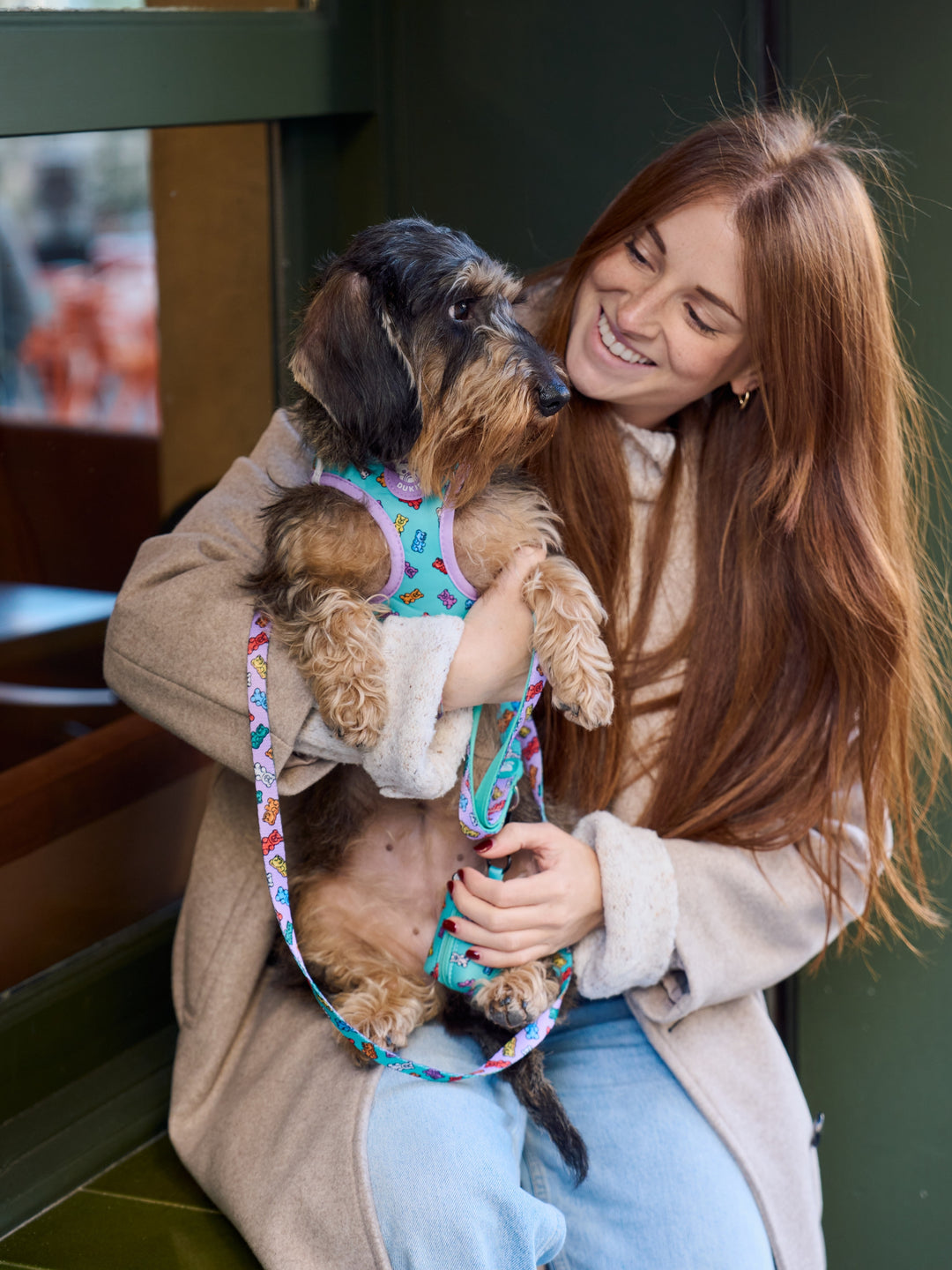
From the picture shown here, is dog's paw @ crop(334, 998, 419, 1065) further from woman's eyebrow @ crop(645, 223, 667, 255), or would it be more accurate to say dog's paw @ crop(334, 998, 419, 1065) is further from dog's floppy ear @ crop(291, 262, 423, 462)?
woman's eyebrow @ crop(645, 223, 667, 255)

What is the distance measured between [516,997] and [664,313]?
1.09 metres

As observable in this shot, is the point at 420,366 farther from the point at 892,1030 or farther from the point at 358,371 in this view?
the point at 892,1030

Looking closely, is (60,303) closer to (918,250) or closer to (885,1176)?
(918,250)

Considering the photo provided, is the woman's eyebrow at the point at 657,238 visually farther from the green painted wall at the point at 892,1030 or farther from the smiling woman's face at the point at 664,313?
the green painted wall at the point at 892,1030

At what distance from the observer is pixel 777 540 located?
1.99 m

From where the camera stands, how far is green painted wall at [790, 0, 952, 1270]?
2137 mm

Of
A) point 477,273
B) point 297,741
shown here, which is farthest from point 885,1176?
point 477,273

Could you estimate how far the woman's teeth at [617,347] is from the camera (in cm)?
193

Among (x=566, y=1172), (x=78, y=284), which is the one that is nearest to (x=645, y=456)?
(x=566, y=1172)

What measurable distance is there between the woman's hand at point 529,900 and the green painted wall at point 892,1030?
0.92m

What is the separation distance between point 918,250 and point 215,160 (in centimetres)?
152

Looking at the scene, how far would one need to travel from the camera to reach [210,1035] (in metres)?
1.88

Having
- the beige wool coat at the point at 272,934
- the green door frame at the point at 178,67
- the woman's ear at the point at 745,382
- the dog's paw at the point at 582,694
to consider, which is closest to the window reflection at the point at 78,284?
the green door frame at the point at 178,67

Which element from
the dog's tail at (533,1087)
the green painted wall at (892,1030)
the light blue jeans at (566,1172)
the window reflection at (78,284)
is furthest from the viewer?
the window reflection at (78,284)
